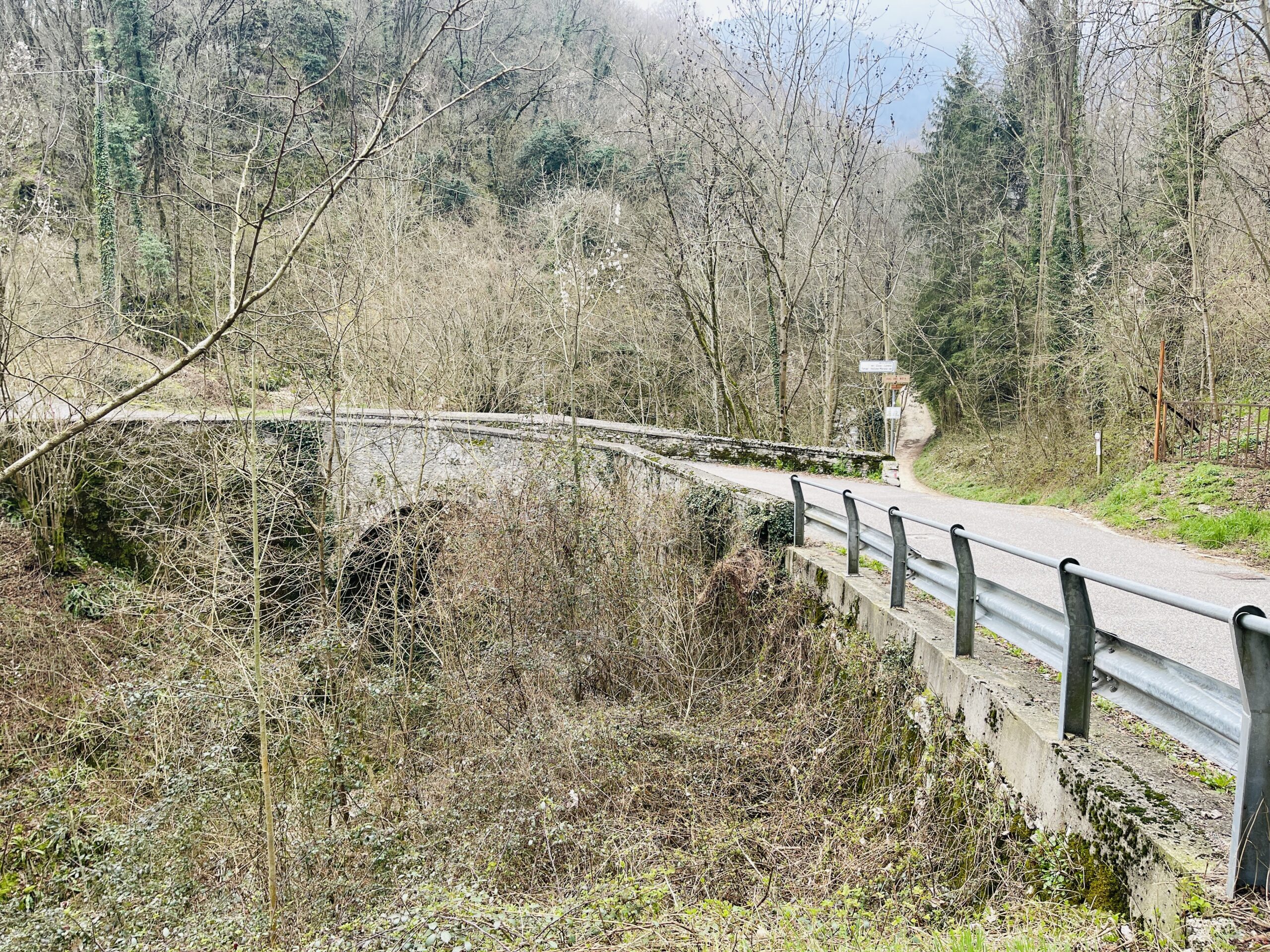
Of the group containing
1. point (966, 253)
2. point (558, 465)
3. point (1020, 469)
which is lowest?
point (1020, 469)

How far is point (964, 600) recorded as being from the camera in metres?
4.29

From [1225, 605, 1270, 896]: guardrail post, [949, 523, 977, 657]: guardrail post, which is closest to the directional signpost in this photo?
[949, 523, 977, 657]: guardrail post

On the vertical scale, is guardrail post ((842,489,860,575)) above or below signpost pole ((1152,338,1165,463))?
below

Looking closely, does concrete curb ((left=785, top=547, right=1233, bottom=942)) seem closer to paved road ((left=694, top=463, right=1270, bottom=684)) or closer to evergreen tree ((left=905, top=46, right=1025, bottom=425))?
paved road ((left=694, top=463, right=1270, bottom=684))

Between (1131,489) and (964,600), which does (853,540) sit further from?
(1131,489)

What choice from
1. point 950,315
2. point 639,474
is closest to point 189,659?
point 639,474

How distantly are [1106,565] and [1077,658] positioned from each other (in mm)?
4472

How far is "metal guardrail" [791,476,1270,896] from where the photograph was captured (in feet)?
7.25

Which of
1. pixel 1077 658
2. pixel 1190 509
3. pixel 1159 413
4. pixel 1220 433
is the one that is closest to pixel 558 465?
pixel 1190 509

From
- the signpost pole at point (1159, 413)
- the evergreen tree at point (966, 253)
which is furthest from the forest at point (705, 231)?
the signpost pole at point (1159, 413)

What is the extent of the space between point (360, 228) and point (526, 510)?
25.1 feet

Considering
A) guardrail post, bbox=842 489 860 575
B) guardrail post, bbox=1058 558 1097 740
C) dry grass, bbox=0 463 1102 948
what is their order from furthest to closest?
guardrail post, bbox=842 489 860 575
dry grass, bbox=0 463 1102 948
guardrail post, bbox=1058 558 1097 740

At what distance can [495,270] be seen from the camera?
20172mm

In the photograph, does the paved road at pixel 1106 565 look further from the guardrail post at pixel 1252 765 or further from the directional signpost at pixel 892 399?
the directional signpost at pixel 892 399
